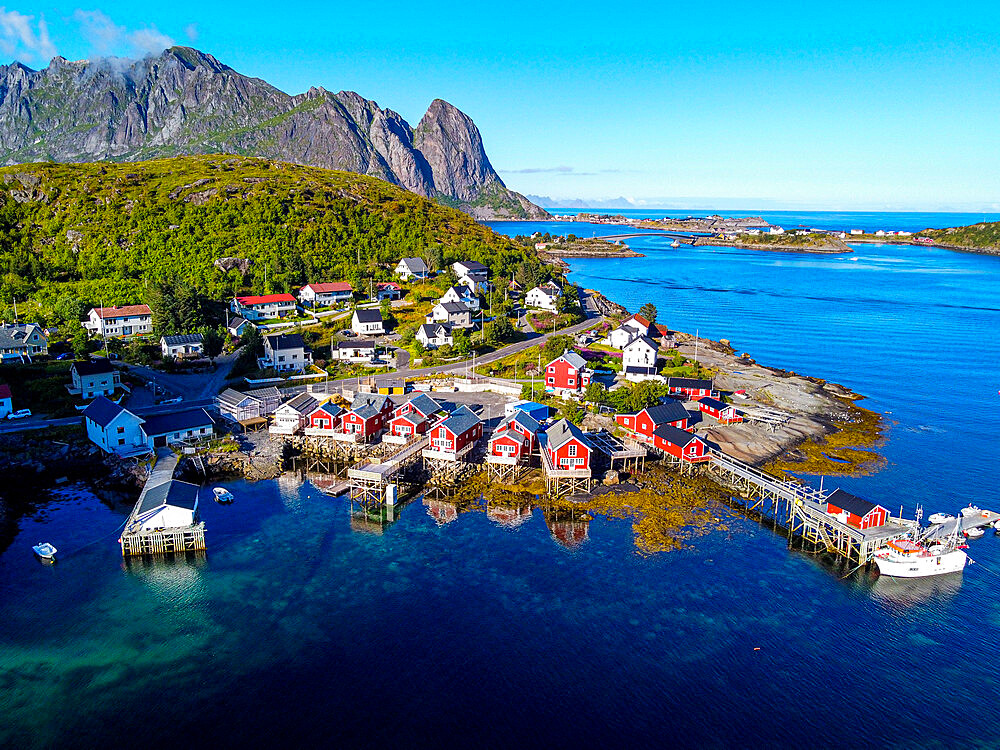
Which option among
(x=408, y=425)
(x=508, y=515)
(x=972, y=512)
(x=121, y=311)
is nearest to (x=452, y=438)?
(x=408, y=425)

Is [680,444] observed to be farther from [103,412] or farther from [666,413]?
[103,412]

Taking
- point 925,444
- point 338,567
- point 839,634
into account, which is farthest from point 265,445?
point 925,444

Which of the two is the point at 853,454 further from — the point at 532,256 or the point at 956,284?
the point at 956,284

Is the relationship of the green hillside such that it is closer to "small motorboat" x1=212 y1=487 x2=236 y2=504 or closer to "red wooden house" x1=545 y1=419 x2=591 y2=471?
"small motorboat" x1=212 y1=487 x2=236 y2=504

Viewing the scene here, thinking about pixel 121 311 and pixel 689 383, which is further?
pixel 121 311

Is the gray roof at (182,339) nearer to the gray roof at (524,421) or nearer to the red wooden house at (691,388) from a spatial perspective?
the gray roof at (524,421)

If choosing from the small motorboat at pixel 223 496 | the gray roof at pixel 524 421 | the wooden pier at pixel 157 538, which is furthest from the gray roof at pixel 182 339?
the gray roof at pixel 524 421
